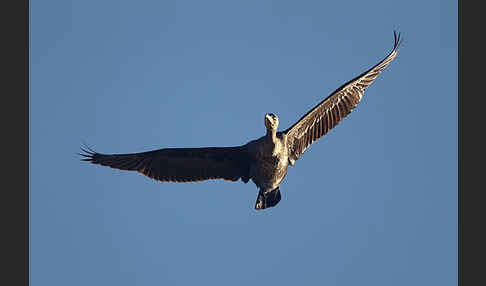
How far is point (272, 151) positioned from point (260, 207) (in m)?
1.40

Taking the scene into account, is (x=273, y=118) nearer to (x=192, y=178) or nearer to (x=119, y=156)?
(x=192, y=178)

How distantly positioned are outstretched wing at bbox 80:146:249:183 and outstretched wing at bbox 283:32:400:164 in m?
1.15

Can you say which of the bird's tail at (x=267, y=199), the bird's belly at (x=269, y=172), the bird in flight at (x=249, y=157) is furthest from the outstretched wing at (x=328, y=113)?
the bird's tail at (x=267, y=199)

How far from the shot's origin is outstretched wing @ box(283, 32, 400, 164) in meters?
14.3

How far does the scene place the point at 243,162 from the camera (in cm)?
1449

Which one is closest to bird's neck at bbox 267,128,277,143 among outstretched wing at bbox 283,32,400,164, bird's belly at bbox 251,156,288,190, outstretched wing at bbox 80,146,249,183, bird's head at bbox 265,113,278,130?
bird's head at bbox 265,113,278,130

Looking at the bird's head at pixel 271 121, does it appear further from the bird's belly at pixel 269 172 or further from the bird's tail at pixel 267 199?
the bird's tail at pixel 267 199

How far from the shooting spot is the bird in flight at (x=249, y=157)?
14125 millimetres

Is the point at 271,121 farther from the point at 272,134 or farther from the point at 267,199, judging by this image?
the point at 267,199

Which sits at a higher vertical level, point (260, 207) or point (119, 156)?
point (119, 156)

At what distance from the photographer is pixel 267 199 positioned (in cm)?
1433

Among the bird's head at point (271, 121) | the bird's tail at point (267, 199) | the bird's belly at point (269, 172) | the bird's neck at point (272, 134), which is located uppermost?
the bird's head at point (271, 121)

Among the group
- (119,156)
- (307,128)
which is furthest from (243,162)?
(119,156)

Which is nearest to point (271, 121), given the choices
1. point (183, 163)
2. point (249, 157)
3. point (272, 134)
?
point (272, 134)
